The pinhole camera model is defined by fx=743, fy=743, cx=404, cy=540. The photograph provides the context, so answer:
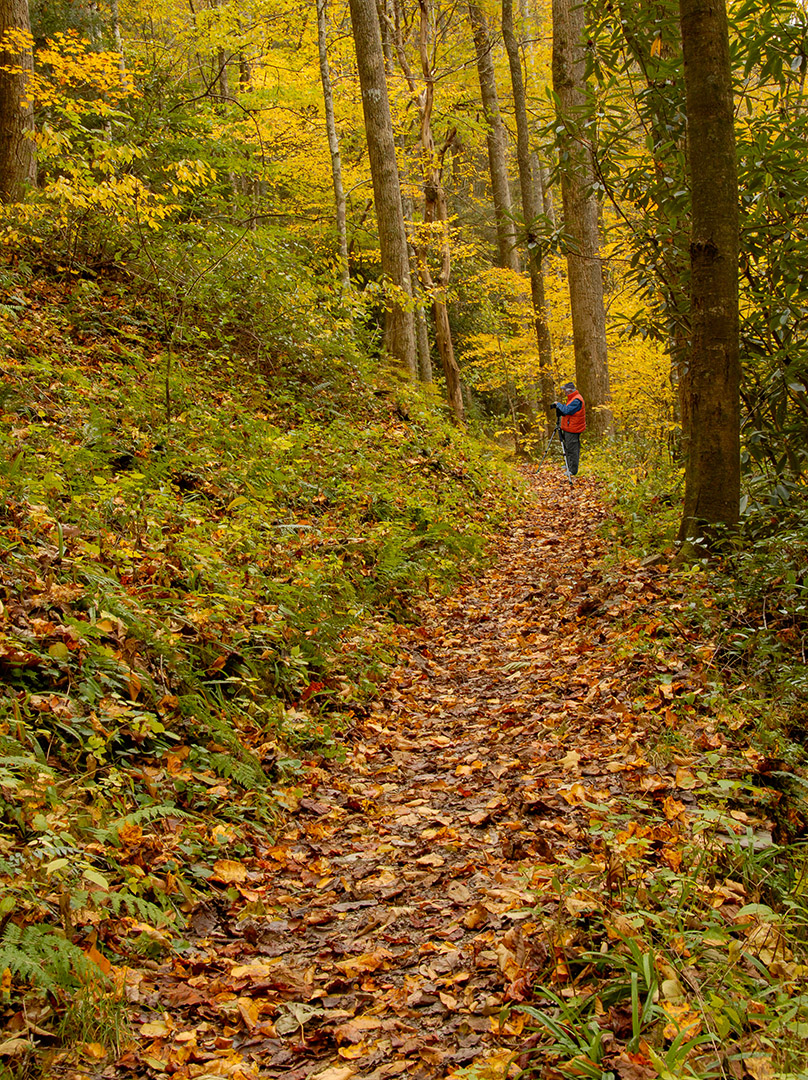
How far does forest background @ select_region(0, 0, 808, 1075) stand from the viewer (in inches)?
137

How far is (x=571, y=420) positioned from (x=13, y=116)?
924cm

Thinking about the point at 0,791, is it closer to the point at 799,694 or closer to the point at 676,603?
the point at 799,694

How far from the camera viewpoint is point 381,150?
455 inches

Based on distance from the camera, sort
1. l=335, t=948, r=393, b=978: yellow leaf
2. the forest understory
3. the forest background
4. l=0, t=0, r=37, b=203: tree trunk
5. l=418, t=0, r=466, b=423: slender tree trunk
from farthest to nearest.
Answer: l=418, t=0, r=466, b=423: slender tree trunk
l=0, t=0, r=37, b=203: tree trunk
the forest background
l=335, t=948, r=393, b=978: yellow leaf
the forest understory

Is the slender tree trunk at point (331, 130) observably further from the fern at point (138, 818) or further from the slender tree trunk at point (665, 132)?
the fern at point (138, 818)

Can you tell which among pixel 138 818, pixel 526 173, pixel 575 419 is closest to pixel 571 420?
pixel 575 419

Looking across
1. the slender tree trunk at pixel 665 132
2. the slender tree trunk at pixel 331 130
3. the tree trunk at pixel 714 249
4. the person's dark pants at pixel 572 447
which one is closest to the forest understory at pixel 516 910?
the tree trunk at pixel 714 249

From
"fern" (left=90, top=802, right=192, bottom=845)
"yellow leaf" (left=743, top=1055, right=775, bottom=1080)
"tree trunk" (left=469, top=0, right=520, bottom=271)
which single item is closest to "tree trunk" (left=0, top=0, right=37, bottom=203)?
"fern" (left=90, top=802, right=192, bottom=845)

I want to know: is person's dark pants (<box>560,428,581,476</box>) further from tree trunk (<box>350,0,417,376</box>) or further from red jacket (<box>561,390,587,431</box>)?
tree trunk (<box>350,0,417,376</box>)

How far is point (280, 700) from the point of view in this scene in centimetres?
462

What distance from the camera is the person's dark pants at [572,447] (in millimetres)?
12945

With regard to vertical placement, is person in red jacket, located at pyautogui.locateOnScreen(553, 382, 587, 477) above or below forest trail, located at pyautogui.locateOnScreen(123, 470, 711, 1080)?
above

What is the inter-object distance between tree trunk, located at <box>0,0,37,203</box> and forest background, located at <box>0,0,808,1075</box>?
0.11 ft

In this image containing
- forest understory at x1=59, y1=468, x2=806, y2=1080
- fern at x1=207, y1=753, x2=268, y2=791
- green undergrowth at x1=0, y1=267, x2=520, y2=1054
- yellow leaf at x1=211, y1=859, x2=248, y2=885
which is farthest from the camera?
fern at x1=207, y1=753, x2=268, y2=791
